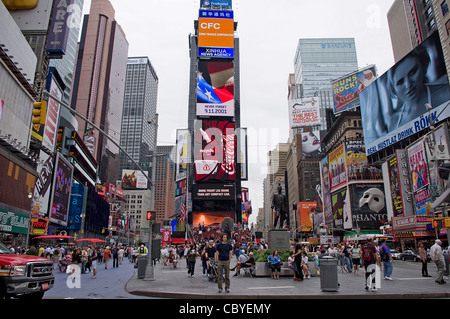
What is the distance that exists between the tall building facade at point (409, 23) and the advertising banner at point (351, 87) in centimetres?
1372

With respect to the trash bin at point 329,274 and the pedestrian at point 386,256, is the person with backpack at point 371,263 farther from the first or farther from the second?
the pedestrian at point 386,256

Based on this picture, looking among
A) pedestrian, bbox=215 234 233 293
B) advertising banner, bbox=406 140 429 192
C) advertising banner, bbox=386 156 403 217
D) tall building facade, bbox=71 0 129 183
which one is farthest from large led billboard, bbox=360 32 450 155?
tall building facade, bbox=71 0 129 183

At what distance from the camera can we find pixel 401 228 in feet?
155

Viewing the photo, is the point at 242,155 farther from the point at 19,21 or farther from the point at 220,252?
the point at 220,252

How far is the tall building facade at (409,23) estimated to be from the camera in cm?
7488

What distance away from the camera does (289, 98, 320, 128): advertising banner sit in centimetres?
9706

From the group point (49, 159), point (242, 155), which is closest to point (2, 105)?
point (49, 159)

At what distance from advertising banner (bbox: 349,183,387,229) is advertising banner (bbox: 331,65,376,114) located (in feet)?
75.1

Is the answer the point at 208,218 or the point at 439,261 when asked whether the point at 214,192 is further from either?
Answer: the point at 439,261

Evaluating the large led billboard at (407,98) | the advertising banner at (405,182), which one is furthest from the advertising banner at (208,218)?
the advertising banner at (405,182)

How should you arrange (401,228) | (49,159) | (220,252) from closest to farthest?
(220,252)
(401,228)
(49,159)

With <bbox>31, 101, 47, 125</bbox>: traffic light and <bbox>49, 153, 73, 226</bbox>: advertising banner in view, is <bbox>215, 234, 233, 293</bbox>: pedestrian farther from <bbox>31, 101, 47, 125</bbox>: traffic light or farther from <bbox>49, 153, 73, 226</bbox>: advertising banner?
<bbox>49, 153, 73, 226</bbox>: advertising banner

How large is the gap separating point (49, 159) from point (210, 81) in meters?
52.2
